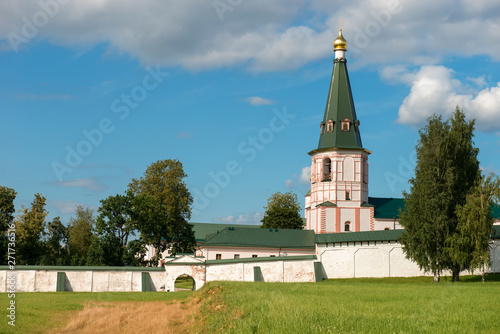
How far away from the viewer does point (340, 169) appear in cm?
6575

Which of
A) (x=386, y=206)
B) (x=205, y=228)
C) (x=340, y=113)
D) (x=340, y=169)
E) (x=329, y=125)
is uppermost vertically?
(x=340, y=113)

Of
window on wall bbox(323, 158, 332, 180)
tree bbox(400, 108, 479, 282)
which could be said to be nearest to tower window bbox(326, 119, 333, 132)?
window on wall bbox(323, 158, 332, 180)

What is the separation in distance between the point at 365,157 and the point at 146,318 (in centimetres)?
4823

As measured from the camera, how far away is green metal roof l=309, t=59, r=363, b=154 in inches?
2606

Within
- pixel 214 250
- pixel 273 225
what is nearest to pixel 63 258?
pixel 214 250

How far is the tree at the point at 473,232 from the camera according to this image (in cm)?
3703

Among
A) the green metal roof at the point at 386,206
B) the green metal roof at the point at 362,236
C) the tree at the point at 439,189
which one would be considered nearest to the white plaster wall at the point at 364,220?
the green metal roof at the point at 386,206

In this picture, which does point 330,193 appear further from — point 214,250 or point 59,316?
point 59,316

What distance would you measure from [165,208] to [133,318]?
32.9 meters

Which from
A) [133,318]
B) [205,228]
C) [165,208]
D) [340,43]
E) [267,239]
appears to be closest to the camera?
[133,318]

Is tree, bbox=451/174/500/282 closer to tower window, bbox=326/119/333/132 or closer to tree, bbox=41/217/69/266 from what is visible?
tower window, bbox=326/119/333/132

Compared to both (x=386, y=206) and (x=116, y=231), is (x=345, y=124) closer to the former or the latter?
(x=386, y=206)

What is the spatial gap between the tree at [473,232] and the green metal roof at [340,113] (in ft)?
93.6

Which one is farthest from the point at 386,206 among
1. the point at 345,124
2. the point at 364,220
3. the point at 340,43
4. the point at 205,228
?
the point at 205,228
